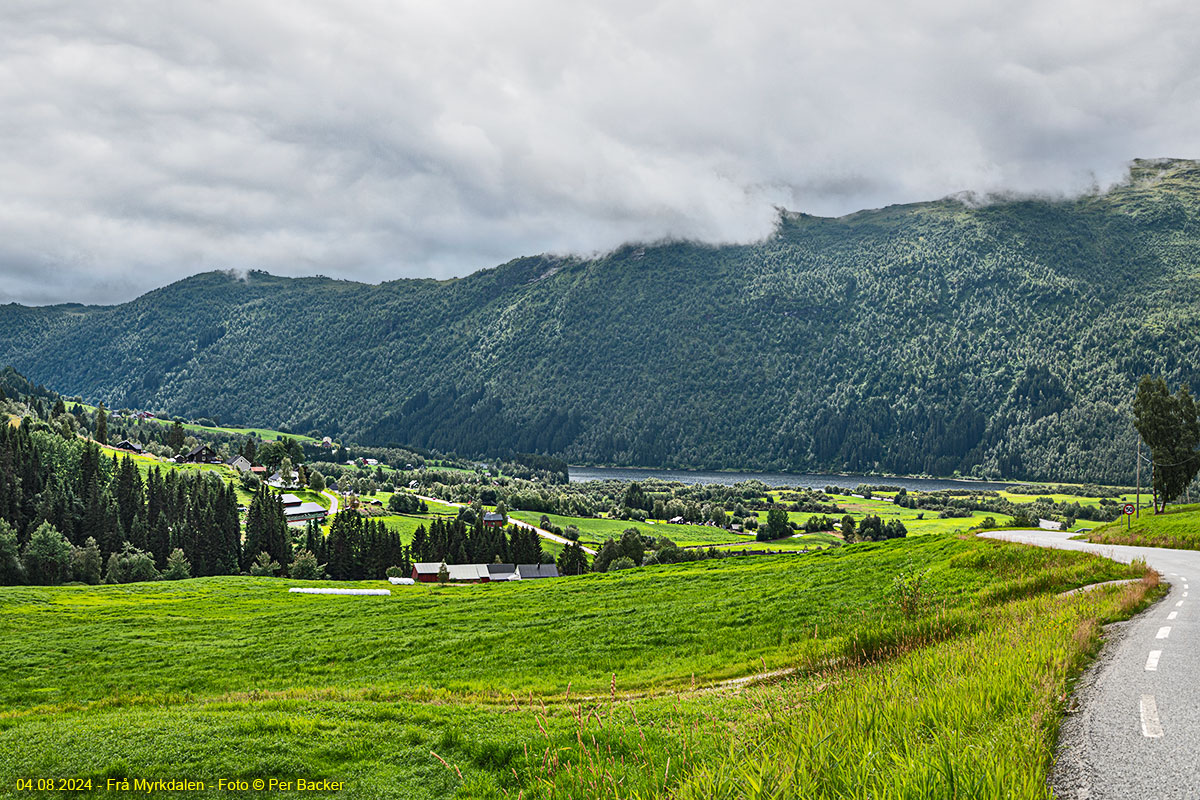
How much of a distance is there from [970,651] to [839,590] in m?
20.9

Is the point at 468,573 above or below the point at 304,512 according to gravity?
below

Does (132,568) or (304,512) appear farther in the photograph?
(304,512)

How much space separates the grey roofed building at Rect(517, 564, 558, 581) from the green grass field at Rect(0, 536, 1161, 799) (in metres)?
65.8

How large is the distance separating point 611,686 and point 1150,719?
7.52 meters

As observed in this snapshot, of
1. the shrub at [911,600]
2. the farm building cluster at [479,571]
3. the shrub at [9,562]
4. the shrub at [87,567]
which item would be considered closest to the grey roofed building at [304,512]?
the farm building cluster at [479,571]

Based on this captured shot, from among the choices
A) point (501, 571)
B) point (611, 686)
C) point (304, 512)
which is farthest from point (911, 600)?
point (304, 512)

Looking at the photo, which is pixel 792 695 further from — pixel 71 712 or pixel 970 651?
pixel 71 712

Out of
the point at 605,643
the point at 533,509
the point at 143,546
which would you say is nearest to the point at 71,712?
the point at 605,643

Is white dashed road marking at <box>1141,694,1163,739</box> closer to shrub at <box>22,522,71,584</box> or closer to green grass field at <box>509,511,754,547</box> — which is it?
shrub at <box>22,522,71,584</box>

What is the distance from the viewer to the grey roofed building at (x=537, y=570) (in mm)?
112650

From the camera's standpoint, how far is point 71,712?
21.3 meters

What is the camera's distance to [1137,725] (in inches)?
339

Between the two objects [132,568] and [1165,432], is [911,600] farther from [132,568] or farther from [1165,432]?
[132,568]

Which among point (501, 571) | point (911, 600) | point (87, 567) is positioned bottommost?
point (501, 571)
